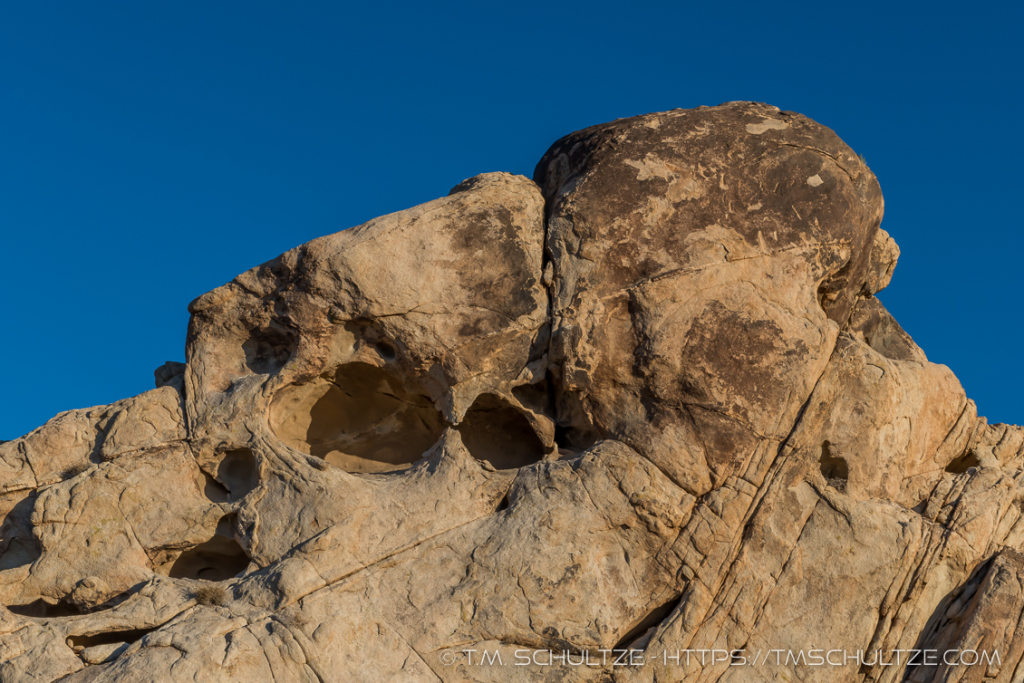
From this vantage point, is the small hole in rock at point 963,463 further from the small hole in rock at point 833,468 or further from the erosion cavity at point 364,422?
the erosion cavity at point 364,422

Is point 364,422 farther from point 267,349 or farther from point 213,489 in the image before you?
point 213,489

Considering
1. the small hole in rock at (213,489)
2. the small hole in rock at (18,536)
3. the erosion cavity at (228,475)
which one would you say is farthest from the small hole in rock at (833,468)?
the small hole in rock at (18,536)

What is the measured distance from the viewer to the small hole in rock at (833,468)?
8941mm

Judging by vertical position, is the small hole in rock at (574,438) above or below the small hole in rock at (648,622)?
above

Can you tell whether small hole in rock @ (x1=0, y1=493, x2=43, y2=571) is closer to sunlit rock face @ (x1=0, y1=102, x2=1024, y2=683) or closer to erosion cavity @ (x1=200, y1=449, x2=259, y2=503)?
sunlit rock face @ (x1=0, y1=102, x2=1024, y2=683)

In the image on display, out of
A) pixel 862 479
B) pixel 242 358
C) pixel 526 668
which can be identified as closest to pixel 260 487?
pixel 242 358

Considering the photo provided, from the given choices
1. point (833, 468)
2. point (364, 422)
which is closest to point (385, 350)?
point (364, 422)

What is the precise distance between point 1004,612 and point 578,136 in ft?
20.8

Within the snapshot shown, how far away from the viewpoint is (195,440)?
30.8ft

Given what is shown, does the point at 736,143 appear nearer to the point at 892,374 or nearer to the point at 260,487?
the point at 892,374

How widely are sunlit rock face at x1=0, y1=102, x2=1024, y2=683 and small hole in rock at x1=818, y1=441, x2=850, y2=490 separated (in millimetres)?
33

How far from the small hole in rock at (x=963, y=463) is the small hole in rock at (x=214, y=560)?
286 inches

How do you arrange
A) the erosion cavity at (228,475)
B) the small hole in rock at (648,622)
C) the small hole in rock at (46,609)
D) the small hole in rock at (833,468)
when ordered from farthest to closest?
the erosion cavity at (228,475) → the small hole in rock at (46,609) → the small hole in rock at (833,468) → the small hole in rock at (648,622)

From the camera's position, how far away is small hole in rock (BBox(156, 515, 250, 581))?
9.21m
